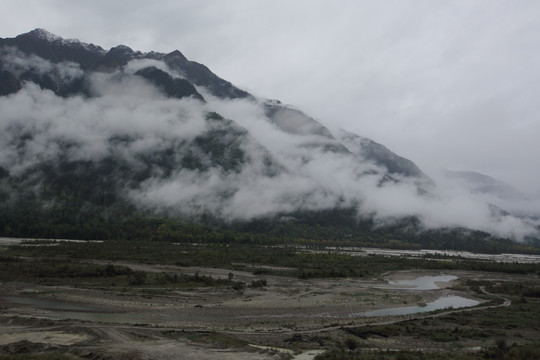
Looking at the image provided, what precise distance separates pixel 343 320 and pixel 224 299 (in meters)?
15.9

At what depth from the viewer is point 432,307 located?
1961 inches

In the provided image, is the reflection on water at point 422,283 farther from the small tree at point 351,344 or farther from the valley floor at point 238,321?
the small tree at point 351,344

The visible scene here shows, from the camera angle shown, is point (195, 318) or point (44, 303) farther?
point (44, 303)

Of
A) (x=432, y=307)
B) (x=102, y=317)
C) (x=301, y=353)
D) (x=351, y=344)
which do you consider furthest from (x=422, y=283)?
(x=102, y=317)

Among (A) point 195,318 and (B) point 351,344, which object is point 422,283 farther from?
(B) point 351,344

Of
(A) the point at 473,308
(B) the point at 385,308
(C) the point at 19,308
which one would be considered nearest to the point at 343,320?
(B) the point at 385,308

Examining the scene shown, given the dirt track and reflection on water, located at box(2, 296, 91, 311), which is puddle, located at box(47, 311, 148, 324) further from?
reflection on water, located at box(2, 296, 91, 311)

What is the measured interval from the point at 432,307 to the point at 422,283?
2743cm

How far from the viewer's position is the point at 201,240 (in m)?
163

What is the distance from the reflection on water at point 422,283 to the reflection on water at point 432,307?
31.9 feet

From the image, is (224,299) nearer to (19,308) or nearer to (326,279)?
(19,308)

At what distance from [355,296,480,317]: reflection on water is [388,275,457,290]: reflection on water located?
9716mm

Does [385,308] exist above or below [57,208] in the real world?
below

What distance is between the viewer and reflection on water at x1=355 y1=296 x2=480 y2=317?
146ft
